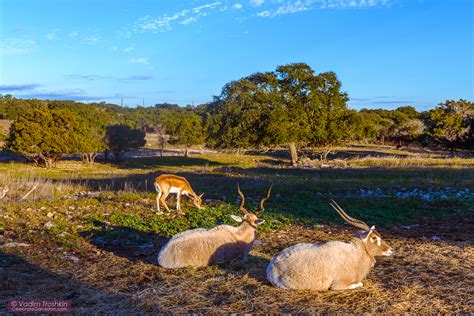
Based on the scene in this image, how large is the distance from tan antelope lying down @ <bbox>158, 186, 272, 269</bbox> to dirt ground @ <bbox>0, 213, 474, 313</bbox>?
26cm

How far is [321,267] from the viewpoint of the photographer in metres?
6.99

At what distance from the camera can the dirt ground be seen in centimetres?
634

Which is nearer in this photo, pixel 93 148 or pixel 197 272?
pixel 197 272

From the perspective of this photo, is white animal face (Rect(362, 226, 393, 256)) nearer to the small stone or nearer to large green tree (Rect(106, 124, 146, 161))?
the small stone

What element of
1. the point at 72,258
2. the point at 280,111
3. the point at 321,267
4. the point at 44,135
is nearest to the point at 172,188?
the point at 72,258

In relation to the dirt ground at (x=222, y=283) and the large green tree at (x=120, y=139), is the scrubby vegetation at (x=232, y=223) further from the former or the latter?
the large green tree at (x=120, y=139)

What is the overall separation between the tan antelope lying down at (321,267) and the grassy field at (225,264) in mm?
186

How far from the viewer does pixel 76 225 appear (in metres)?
11.7

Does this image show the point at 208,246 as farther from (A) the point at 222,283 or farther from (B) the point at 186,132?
(B) the point at 186,132

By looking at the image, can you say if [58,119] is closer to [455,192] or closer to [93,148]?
[93,148]

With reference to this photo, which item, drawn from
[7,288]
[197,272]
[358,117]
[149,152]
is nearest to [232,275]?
[197,272]

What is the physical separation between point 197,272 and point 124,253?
2.40 m

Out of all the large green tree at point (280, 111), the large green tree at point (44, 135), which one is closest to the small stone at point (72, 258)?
the large green tree at point (280, 111)

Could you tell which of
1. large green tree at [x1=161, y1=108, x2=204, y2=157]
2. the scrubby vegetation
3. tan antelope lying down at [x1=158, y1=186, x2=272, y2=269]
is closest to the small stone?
the scrubby vegetation
